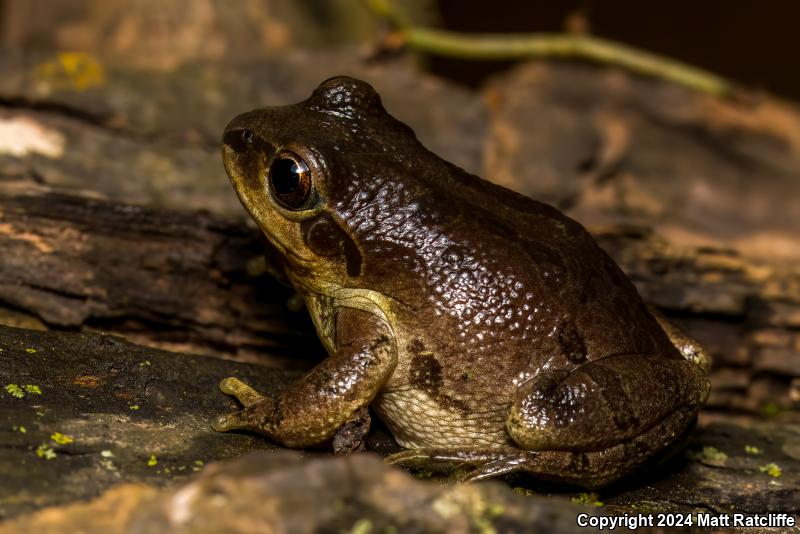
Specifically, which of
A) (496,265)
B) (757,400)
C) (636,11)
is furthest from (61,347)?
(636,11)

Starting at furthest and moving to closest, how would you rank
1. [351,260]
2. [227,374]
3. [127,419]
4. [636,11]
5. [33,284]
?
[636,11], [33,284], [227,374], [351,260], [127,419]

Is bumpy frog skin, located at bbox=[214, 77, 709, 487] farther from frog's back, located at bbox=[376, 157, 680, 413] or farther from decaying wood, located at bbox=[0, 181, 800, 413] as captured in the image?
decaying wood, located at bbox=[0, 181, 800, 413]

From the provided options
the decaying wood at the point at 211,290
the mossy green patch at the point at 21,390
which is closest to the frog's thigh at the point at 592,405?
the decaying wood at the point at 211,290

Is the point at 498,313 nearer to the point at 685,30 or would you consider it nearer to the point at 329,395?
the point at 329,395

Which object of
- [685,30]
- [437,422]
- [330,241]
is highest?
[685,30]

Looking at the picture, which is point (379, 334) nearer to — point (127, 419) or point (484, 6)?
point (127, 419)

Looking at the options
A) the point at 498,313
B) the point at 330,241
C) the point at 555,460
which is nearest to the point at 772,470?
the point at 555,460
